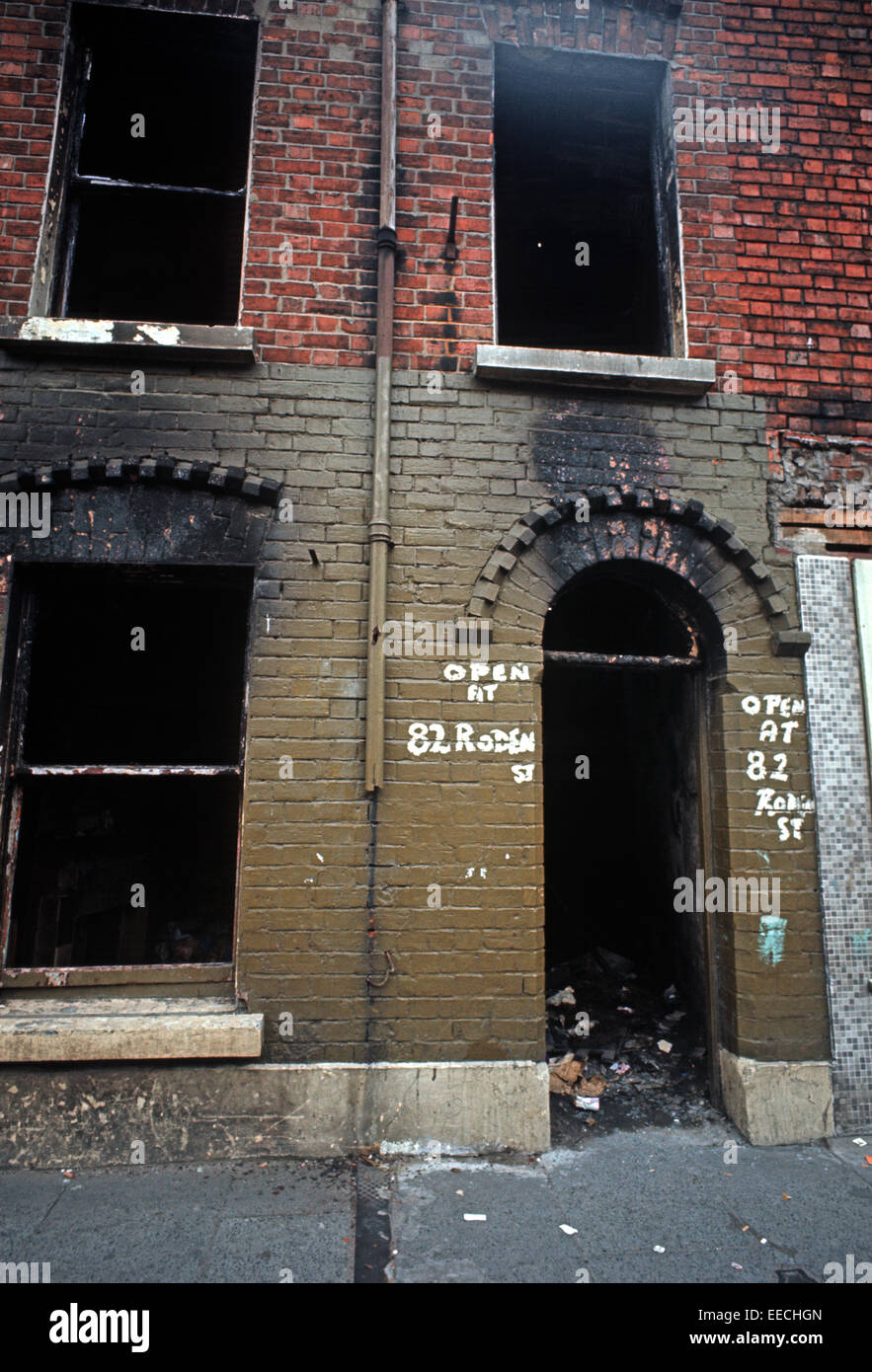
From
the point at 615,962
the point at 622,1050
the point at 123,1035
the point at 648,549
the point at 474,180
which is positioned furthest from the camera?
the point at 615,962

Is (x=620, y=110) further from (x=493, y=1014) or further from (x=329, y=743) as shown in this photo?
(x=493, y=1014)

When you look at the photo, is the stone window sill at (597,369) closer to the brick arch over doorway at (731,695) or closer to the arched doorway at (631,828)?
the brick arch over doorway at (731,695)

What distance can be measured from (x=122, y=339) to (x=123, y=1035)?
140 inches

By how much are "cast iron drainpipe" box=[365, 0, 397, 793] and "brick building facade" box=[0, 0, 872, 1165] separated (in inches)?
1.6

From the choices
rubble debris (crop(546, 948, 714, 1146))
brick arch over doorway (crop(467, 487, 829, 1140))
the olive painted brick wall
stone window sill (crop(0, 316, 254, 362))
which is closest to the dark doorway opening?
rubble debris (crop(546, 948, 714, 1146))

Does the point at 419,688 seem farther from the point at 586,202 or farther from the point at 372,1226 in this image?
the point at 586,202

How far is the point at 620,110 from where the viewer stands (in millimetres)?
4641

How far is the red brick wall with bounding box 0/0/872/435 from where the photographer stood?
12.8ft

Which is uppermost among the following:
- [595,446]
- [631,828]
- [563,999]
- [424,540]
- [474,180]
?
[474,180]

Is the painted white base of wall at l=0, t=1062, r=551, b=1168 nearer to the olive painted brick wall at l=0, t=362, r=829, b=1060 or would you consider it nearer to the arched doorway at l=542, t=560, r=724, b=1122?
the olive painted brick wall at l=0, t=362, r=829, b=1060

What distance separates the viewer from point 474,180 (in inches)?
160

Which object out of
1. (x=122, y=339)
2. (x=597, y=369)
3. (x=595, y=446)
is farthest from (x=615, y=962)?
(x=122, y=339)

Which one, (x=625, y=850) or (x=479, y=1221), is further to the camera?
(x=625, y=850)
